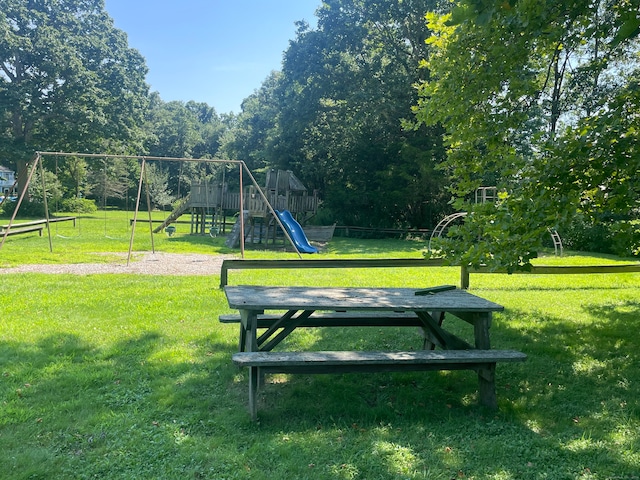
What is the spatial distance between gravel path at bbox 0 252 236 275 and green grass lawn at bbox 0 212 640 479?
11.8ft

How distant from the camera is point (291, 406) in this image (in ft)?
12.2

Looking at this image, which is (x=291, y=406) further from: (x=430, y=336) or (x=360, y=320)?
(x=430, y=336)

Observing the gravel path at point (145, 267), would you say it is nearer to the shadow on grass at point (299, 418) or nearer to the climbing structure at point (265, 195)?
the shadow on grass at point (299, 418)

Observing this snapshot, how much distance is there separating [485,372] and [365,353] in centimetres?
96

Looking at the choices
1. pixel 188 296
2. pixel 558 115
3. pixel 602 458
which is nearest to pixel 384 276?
pixel 188 296

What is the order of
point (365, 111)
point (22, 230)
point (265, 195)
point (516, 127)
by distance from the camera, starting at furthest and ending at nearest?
point (365, 111) → point (265, 195) → point (22, 230) → point (516, 127)

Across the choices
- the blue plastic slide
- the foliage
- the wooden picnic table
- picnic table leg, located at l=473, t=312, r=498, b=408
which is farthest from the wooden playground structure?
picnic table leg, located at l=473, t=312, r=498, b=408

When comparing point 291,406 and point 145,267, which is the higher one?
point 145,267

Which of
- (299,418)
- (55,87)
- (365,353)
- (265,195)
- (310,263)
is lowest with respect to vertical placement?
(299,418)

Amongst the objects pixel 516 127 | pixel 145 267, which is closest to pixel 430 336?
pixel 516 127

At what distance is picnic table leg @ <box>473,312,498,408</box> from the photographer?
12.4ft

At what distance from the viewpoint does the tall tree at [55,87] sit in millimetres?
28766

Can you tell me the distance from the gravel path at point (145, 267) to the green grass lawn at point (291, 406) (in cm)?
360

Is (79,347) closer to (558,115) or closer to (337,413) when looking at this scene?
(337,413)
